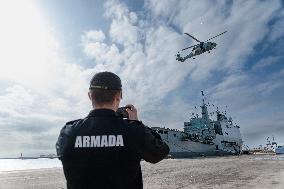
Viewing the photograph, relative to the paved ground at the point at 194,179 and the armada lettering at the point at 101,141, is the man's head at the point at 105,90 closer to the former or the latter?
the armada lettering at the point at 101,141

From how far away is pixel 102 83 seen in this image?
8.84 ft

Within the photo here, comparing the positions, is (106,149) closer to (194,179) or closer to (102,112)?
(102,112)

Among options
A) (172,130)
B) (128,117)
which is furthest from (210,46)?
(128,117)

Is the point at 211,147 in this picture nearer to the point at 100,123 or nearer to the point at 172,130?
the point at 172,130

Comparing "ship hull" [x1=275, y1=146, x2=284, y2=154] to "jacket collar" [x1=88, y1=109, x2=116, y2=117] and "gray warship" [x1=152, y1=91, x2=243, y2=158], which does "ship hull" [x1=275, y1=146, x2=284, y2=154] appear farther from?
"jacket collar" [x1=88, y1=109, x2=116, y2=117]

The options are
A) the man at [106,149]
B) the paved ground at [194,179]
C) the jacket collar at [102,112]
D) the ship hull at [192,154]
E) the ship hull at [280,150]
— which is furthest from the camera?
the ship hull at [280,150]

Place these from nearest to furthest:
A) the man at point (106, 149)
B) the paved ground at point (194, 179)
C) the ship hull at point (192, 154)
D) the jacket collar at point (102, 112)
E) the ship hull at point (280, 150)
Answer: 1. the man at point (106, 149)
2. the jacket collar at point (102, 112)
3. the paved ground at point (194, 179)
4. the ship hull at point (192, 154)
5. the ship hull at point (280, 150)

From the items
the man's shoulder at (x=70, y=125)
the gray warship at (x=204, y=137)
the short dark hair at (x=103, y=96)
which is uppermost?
the gray warship at (x=204, y=137)

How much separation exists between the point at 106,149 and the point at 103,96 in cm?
48

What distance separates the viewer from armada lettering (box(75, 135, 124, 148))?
8.04 ft

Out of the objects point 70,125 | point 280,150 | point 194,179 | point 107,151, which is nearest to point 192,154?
point 194,179

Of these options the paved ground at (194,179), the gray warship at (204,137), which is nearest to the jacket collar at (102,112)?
the paved ground at (194,179)

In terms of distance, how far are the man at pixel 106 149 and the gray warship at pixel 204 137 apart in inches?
2535

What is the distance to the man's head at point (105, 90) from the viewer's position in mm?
2693
